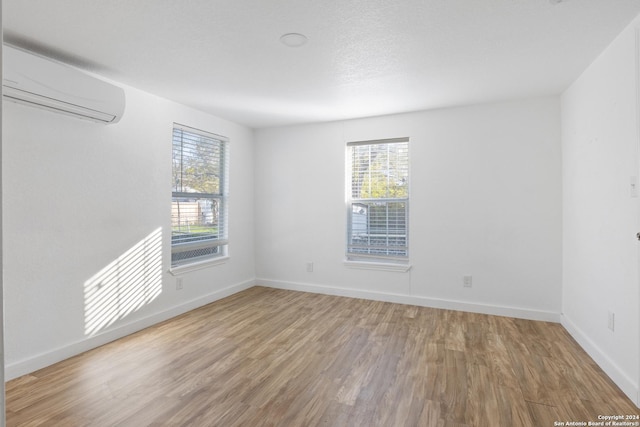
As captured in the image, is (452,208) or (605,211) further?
(452,208)

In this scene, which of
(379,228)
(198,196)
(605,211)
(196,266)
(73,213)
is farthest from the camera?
(379,228)

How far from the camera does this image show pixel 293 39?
2.49 metres

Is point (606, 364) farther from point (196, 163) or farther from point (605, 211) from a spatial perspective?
point (196, 163)

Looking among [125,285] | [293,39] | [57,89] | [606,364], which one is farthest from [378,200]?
[57,89]

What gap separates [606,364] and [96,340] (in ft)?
13.1

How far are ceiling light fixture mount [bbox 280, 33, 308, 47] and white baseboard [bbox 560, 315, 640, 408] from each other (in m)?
3.05

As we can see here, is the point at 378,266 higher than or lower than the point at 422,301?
higher

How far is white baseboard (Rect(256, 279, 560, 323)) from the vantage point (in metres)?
3.79

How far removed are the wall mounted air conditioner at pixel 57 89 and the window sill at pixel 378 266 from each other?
10.0 feet

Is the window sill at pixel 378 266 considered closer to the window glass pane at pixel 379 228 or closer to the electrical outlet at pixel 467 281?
the window glass pane at pixel 379 228

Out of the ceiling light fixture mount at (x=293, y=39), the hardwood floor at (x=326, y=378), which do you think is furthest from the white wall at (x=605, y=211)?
the ceiling light fixture mount at (x=293, y=39)

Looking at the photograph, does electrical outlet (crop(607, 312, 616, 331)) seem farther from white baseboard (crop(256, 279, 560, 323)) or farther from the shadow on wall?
the shadow on wall

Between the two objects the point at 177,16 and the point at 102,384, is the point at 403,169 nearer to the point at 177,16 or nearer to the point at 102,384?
the point at 177,16

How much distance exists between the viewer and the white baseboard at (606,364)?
7.33 ft
